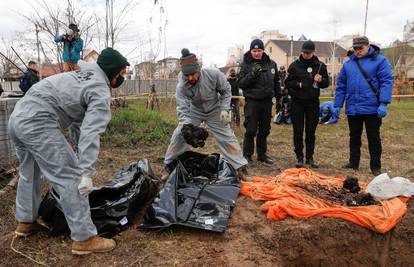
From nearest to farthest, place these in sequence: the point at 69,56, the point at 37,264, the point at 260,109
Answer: the point at 37,264, the point at 260,109, the point at 69,56

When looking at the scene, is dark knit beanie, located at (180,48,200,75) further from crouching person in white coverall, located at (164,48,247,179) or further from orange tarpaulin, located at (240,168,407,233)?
orange tarpaulin, located at (240,168,407,233)

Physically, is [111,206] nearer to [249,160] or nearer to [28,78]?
[249,160]

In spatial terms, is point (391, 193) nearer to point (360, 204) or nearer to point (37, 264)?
point (360, 204)

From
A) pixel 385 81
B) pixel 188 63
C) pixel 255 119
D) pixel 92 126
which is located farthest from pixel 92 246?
pixel 385 81

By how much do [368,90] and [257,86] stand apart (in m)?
1.47

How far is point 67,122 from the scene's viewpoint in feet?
9.33

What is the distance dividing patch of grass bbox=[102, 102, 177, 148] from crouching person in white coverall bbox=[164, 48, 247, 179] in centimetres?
236

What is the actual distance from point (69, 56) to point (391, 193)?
5.26 m

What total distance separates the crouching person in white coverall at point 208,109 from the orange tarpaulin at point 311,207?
682mm

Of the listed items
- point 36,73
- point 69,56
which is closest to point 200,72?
point 69,56

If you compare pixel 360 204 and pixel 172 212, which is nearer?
pixel 172 212

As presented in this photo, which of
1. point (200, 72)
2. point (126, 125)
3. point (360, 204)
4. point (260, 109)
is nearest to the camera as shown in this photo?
point (360, 204)

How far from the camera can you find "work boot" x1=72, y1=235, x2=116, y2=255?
2754 mm

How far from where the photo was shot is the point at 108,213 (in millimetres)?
3078
